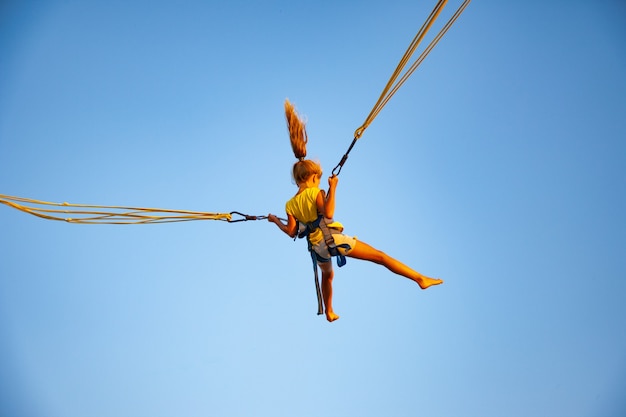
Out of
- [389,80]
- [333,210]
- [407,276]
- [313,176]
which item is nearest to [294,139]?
[313,176]

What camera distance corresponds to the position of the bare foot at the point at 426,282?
802 centimetres

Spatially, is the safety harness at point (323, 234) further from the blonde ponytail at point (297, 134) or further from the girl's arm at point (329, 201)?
the blonde ponytail at point (297, 134)

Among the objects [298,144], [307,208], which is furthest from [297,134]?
A: [307,208]

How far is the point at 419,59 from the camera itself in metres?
7.40

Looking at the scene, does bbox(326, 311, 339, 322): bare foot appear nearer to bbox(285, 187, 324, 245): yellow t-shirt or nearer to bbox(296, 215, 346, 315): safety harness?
bbox(296, 215, 346, 315): safety harness

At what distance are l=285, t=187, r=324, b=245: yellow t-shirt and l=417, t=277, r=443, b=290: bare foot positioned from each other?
3.99ft

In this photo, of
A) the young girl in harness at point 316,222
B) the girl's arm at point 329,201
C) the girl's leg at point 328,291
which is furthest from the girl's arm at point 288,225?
the girl's leg at point 328,291

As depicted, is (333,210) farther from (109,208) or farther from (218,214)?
(109,208)

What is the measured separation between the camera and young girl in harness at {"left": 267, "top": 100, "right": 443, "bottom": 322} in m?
7.88

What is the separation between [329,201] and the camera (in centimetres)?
771

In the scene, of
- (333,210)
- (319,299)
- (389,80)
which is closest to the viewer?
(389,80)

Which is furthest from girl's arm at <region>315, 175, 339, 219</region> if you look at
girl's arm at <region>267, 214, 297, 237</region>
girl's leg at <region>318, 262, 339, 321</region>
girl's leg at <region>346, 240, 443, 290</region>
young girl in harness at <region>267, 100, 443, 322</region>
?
girl's leg at <region>318, 262, 339, 321</region>

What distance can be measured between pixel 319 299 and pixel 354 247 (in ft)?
2.78

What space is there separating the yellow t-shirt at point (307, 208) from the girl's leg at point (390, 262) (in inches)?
17.9
